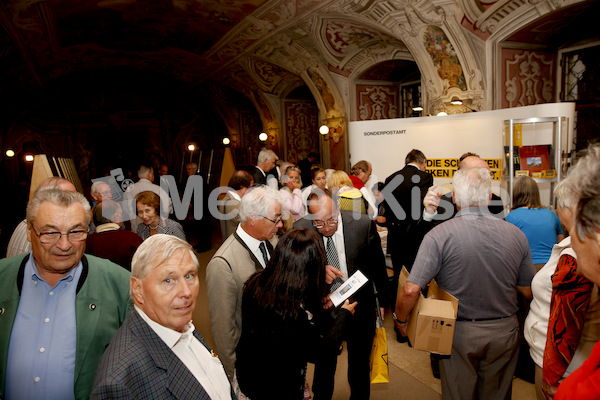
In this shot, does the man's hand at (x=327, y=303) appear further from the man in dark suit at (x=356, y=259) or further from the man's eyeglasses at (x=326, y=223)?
the man's eyeglasses at (x=326, y=223)

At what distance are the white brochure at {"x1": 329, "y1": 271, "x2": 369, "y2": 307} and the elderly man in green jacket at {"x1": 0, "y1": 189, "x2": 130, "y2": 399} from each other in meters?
1.14

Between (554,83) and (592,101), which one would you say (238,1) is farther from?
(592,101)

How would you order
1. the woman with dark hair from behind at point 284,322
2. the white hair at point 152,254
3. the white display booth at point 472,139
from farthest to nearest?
the white display booth at point 472,139, the woman with dark hair from behind at point 284,322, the white hair at point 152,254

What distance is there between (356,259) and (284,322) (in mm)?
1283

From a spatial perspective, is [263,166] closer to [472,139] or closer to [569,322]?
[472,139]

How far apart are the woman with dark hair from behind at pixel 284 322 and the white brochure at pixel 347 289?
0.73ft

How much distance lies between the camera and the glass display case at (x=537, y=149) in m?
5.16

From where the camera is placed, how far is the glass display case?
5160mm

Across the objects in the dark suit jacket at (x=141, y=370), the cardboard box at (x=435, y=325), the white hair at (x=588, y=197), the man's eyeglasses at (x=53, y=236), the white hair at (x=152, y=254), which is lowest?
the cardboard box at (x=435, y=325)

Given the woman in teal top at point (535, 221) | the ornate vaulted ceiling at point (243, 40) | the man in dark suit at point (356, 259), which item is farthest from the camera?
the ornate vaulted ceiling at point (243, 40)

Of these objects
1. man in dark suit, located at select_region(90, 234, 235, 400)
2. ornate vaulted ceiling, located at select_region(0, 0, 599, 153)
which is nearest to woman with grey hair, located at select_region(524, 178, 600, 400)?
man in dark suit, located at select_region(90, 234, 235, 400)

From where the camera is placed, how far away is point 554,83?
7.36 meters

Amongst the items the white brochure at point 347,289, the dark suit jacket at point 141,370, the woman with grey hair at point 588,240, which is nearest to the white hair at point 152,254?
the dark suit jacket at point 141,370

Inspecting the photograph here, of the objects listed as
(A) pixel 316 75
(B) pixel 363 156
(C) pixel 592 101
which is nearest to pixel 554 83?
(C) pixel 592 101
